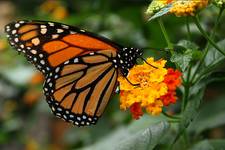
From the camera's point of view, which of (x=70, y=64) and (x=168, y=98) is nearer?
(x=168, y=98)

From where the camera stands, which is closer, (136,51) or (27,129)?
(136,51)

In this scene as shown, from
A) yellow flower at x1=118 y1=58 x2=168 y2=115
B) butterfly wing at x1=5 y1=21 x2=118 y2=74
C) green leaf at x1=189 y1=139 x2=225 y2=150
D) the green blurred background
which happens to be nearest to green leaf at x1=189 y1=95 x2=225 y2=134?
the green blurred background

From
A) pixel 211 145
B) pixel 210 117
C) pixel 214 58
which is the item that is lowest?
pixel 211 145

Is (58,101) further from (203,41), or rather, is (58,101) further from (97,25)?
(97,25)

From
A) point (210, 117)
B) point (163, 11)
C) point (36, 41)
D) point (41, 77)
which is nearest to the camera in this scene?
point (163, 11)

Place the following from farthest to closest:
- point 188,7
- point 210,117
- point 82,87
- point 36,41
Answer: point 210,117 < point 82,87 < point 36,41 < point 188,7

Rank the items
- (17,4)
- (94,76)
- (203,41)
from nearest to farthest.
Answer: (94,76)
(203,41)
(17,4)

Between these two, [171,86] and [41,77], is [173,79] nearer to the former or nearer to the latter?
[171,86]

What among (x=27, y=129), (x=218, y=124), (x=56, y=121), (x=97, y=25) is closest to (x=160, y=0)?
(x=218, y=124)

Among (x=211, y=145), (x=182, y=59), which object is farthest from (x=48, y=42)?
(x=211, y=145)
